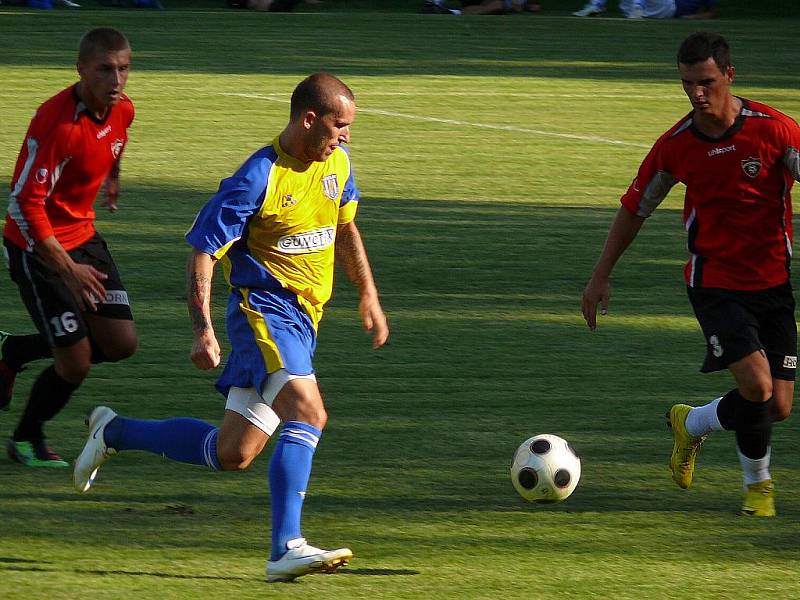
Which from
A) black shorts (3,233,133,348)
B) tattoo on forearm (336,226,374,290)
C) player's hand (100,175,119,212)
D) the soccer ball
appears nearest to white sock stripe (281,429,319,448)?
tattoo on forearm (336,226,374,290)

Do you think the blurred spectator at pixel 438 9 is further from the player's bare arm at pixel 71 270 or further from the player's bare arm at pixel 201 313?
the player's bare arm at pixel 201 313

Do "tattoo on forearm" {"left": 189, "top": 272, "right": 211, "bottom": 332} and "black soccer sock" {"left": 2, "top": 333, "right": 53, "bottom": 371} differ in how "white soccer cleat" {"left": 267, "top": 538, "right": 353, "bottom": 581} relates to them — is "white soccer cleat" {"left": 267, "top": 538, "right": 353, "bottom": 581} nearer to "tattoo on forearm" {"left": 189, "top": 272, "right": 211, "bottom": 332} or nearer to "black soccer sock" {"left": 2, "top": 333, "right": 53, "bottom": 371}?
"tattoo on forearm" {"left": 189, "top": 272, "right": 211, "bottom": 332}

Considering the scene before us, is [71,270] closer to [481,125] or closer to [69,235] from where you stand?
[69,235]

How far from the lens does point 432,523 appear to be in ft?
17.9

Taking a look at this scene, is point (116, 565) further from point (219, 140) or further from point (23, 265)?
point (219, 140)

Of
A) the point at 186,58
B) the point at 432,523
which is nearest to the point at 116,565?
the point at 432,523

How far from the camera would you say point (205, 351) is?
466 centimetres

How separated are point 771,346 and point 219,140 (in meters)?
9.89

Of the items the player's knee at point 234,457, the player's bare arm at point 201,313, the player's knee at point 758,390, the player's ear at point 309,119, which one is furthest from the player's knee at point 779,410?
the player's bare arm at point 201,313

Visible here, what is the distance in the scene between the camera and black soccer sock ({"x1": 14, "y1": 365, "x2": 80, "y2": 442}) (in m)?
5.93

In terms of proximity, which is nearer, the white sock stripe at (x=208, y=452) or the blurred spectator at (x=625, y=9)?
the white sock stripe at (x=208, y=452)

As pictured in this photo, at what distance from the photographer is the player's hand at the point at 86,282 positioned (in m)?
5.56

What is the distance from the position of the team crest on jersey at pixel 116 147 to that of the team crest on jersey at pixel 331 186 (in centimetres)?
117

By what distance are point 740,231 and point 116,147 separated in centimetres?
248
